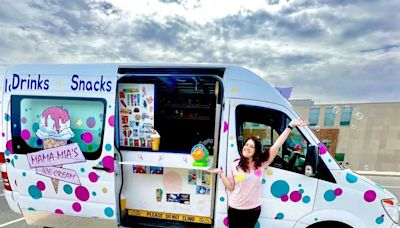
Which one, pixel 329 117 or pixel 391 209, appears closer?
pixel 391 209

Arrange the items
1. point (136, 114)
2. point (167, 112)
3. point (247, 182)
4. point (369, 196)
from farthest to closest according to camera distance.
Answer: point (167, 112)
point (136, 114)
point (369, 196)
point (247, 182)

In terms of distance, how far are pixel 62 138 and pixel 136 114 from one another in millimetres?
1010

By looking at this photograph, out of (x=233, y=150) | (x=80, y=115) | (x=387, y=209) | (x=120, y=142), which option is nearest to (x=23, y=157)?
(x=80, y=115)

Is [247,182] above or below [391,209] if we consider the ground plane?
above

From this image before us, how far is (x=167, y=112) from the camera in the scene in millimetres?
3830

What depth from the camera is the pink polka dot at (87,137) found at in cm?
328

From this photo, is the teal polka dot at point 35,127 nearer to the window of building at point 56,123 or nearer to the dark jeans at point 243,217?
the window of building at point 56,123

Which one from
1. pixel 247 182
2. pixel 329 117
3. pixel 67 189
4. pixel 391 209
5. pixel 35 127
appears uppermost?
pixel 35 127

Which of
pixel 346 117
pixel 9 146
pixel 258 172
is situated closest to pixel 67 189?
pixel 9 146

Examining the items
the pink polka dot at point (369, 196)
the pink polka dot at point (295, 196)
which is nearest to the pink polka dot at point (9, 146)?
the pink polka dot at point (295, 196)

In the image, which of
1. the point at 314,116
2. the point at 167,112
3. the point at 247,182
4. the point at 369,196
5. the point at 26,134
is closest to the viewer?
the point at 247,182

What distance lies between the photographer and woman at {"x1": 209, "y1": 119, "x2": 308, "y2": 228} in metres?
→ 2.66

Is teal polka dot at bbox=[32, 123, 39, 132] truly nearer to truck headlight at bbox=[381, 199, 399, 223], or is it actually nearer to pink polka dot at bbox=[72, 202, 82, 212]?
pink polka dot at bbox=[72, 202, 82, 212]

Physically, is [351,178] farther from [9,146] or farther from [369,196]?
[9,146]
